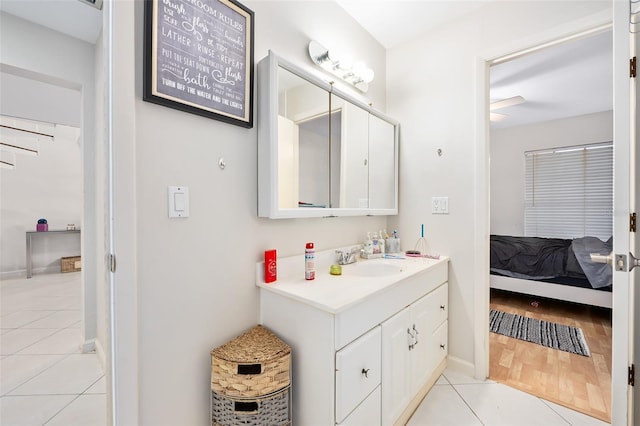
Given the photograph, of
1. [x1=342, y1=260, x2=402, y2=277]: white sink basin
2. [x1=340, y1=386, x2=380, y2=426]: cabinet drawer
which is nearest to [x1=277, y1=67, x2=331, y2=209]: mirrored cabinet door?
[x1=342, y1=260, x2=402, y2=277]: white sink basin

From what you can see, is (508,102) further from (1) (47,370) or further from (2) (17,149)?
(2) (17,149)

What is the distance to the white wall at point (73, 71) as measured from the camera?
1.62m

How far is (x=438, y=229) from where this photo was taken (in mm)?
2053

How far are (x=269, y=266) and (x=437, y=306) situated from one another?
3.90 feet

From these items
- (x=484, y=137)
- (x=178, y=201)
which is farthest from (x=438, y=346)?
(x=178, y=201)

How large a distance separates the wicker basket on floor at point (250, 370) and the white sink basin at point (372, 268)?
0.70 m

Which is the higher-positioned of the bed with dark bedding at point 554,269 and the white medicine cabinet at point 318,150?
the white medicine cabinet at point 318,150

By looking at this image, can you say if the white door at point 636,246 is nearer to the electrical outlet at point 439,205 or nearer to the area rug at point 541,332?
the electrical outlet at point 439,205

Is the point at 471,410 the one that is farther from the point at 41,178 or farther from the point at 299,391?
the point at 41,178

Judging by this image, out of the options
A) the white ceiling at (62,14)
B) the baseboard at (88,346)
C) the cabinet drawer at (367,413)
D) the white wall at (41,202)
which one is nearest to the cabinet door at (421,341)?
the cabinet drawer at (367,413)

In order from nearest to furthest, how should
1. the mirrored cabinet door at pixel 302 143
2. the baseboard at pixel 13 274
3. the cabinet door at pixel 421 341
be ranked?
the mirrored cabinet door at pixel 302 143, the cabinet door at pixel 421 341, the baseboard at pixel 13 274

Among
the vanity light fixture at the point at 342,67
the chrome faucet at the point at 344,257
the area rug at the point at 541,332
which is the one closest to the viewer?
the vanity light fixture at the point at 342,67

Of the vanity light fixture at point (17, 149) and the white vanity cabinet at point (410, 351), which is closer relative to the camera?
the white vanity cabinet at point (410, 351)

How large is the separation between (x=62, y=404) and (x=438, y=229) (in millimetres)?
2468
